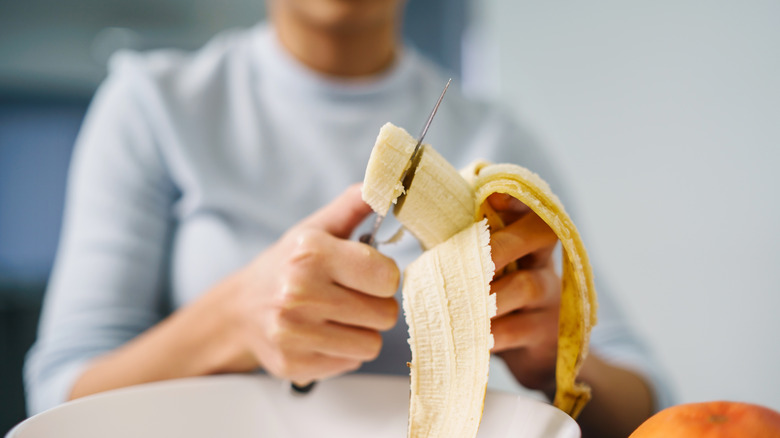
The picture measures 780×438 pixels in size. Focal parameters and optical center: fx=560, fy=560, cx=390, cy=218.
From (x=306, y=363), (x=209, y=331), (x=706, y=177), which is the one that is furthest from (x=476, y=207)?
(x=706, y=177)

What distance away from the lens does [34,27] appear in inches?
77.9

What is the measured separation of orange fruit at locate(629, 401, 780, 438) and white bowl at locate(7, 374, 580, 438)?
0.16 ft

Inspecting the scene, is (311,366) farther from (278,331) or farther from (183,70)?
(183,70)

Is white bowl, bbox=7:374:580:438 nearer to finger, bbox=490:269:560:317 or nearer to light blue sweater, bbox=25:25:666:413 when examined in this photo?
finger, bbox=490:269:560:317

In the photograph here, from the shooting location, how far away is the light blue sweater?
1.85 ft

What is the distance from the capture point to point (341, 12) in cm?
63

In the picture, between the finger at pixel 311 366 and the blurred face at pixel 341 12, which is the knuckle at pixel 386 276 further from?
the blurred face at pixel 341 12

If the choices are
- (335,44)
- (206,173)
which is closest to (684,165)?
(335,44)

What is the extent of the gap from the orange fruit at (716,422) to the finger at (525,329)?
12 cm

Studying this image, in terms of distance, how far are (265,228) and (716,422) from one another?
51 centimetres

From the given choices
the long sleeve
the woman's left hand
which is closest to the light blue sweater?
the long sleeve

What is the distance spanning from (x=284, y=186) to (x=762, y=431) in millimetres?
543

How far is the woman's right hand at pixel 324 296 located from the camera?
307 mm

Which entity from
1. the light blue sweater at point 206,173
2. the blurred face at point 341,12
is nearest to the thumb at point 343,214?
the light blue sweater at point 206,173
